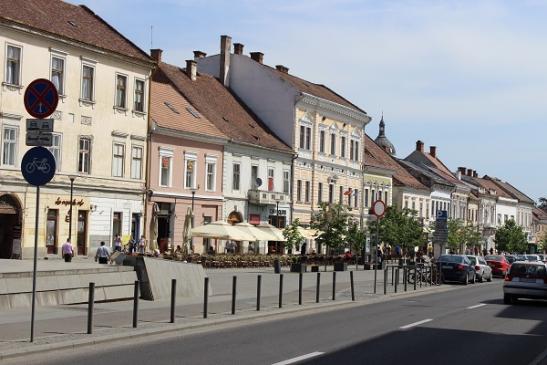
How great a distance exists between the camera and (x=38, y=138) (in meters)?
13.9

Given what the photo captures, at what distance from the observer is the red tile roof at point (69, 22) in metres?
43.6

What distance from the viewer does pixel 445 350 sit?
1551 cm

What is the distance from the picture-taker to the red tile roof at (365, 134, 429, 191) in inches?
3433

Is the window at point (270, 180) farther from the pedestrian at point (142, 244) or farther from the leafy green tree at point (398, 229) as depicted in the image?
the pedestrian at point (142, 244)

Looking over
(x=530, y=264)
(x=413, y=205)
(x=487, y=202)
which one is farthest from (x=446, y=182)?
(x=530, y=264)

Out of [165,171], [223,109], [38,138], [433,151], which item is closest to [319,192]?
[223,109]

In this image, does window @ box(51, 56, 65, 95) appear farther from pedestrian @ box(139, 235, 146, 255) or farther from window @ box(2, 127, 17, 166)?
pedestrian @ box(139, 235, 146, 255)

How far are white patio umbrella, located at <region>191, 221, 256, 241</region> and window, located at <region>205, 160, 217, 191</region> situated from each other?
9.83 meters

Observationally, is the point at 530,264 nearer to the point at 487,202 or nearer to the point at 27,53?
the point at 27,53

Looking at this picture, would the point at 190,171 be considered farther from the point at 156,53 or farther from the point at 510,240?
the point at 510,240

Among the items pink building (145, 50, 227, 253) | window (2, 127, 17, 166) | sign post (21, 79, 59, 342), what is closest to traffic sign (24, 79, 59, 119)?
sign post (21, 79, 59, 342)

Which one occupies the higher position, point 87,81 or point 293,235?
point 87,81

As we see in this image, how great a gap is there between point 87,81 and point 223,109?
18.9 meters

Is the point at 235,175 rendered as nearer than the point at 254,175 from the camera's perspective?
Yes
